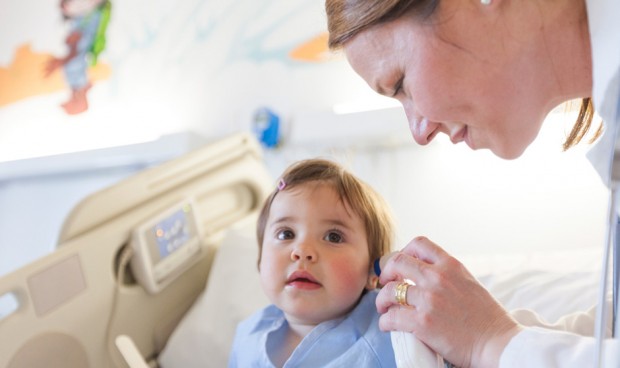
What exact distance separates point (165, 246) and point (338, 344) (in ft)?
2.25

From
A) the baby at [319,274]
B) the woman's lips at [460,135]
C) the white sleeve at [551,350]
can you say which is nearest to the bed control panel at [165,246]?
the baby at [319,274]

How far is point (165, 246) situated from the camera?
172 centimetres

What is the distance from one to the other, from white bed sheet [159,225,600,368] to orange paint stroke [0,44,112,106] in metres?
2.11

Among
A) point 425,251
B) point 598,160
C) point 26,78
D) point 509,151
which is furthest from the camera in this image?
point 26,78

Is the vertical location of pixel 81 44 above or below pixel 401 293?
above

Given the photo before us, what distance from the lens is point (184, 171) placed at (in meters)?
1.87

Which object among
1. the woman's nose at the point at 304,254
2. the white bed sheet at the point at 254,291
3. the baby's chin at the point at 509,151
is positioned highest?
the baby's chin at the point at 509,151

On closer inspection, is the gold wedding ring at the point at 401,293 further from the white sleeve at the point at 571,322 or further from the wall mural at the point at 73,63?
the wall mural at the point at 73,63

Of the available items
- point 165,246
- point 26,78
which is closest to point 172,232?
point 165,246

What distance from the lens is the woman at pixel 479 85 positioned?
0.85 metres

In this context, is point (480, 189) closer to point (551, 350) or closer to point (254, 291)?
point (254, 291)

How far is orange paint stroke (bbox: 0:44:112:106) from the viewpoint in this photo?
11.6 feet

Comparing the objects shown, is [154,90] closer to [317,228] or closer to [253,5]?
[253,5]

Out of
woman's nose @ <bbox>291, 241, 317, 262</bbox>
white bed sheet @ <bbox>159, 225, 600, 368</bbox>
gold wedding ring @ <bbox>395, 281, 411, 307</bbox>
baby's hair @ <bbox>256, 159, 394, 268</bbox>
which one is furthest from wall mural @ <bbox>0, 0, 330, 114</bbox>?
gold wedding ring @ <bbox>395, 281, 411, 307</bbox>
